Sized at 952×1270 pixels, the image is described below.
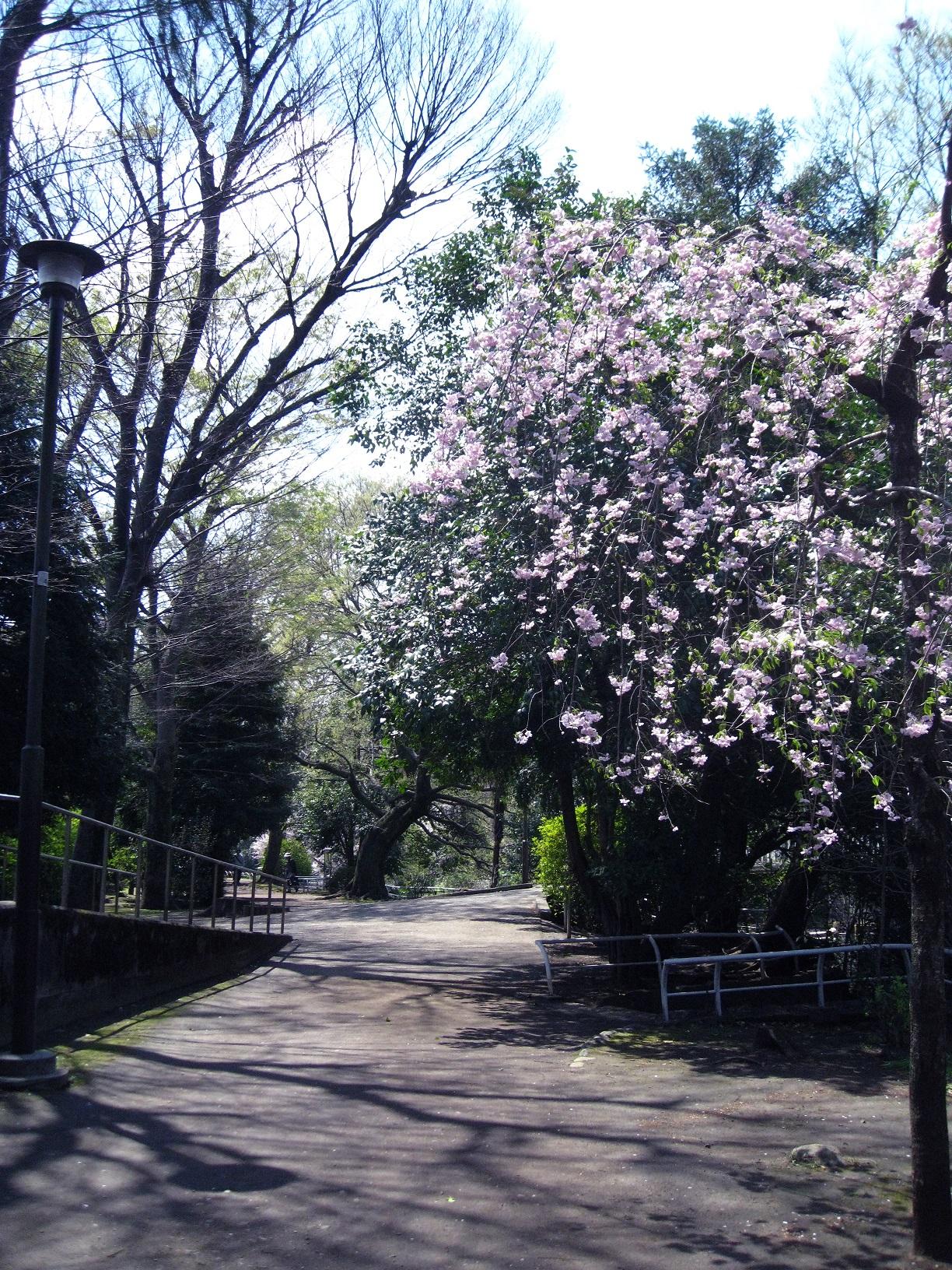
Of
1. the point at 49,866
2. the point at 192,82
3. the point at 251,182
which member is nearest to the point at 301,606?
the point at 49,866

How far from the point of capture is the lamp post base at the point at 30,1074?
22.2ft

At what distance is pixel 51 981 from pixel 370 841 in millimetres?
22883

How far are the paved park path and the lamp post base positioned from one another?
13cm

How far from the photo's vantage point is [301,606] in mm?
24438

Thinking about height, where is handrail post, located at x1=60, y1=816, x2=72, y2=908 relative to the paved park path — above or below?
above

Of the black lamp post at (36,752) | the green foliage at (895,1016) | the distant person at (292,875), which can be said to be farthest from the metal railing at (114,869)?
the distant person at (292,875)

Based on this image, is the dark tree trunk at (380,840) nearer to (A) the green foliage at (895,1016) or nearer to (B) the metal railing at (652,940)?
(B) the metal railing at (652,940)

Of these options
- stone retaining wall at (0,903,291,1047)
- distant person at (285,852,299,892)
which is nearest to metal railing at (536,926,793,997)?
stone retaining wall at (0,903,291,1047)

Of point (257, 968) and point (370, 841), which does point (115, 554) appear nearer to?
point (257, 968)

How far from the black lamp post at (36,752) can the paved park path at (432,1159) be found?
30 centimetres

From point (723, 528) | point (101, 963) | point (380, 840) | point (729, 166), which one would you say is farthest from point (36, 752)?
point (380, 840)

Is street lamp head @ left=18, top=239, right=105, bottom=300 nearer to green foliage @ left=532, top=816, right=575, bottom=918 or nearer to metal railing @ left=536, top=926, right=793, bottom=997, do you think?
metal railing @ left=536, top=926, right=793, bottom=997

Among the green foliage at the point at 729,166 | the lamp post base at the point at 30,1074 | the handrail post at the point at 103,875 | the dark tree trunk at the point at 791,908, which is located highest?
the green foliage at the point at 729,166

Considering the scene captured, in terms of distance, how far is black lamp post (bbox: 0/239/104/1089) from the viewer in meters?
6.96
